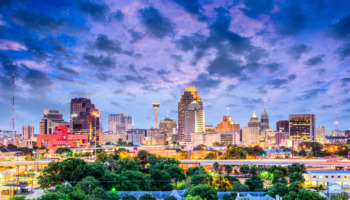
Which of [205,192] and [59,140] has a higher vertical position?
[205,192]

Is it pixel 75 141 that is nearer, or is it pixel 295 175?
pixel 295 175

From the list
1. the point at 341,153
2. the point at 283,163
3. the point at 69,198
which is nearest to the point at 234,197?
the point at 69,198

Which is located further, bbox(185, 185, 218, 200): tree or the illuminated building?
the illuminated building

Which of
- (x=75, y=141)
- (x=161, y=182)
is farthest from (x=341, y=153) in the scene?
(x=75, y=141)

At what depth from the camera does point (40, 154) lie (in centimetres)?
11912

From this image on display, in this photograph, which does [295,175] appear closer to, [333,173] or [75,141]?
[333,173]

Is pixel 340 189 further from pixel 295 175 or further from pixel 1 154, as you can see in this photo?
pixel 1 154

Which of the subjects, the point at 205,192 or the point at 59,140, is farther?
the point at 59,140

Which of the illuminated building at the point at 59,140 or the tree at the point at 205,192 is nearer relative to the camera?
the tree at the point at 205,192

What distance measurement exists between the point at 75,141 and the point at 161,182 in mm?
99083

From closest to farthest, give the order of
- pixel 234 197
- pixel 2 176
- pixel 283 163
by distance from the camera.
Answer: pixel 234 197, pixel 2 176, pixel 283 163

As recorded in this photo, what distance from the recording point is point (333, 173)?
198ft

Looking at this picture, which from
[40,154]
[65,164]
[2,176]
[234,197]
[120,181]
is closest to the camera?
[234,197]

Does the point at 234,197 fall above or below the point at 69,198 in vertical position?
below
